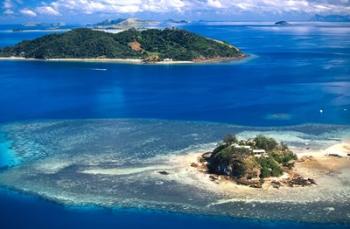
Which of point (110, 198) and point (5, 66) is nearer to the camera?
point (110, 198)

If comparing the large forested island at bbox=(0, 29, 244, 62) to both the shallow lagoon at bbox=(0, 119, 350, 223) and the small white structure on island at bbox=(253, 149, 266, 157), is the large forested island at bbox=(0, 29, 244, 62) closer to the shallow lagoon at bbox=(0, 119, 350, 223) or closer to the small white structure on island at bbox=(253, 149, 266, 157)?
the shallow lagoon at bbox=(0, 119, 350, 223)

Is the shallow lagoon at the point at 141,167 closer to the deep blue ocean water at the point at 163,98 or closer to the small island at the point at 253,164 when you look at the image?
the deep blue ocean water at the point at 163,98

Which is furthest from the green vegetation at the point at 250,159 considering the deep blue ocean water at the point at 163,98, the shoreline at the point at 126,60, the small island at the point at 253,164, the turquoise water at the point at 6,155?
the shoreline at the point at 126,60

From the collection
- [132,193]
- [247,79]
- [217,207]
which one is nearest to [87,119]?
[132,193]

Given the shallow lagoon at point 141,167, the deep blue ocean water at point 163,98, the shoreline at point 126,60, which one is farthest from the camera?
the shoreline at point 126,60

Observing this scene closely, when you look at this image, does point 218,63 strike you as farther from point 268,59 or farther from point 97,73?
point 97,73

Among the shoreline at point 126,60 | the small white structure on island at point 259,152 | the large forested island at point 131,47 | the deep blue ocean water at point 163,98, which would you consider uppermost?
the large forested island at point 131,47

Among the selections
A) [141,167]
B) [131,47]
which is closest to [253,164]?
[141,167]
